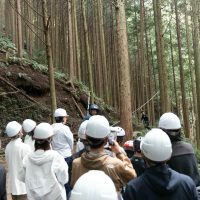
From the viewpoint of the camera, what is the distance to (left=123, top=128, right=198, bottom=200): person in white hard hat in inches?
109

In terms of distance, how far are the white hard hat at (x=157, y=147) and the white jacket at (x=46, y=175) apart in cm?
187

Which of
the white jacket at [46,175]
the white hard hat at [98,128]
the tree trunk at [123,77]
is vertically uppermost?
the tree trunk at [123,77]

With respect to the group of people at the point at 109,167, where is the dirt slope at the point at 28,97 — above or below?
above

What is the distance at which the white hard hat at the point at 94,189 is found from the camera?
1836 millimetres

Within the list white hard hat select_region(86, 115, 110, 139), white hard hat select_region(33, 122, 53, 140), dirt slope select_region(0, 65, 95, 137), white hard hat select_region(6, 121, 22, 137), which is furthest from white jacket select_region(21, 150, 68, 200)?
dirt slope select_region(0, 65, 95, 137)

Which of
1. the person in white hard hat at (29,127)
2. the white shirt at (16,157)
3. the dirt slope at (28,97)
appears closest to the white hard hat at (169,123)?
the white shirt at (16,157)

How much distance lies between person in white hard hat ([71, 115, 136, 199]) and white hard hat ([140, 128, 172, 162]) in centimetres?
55

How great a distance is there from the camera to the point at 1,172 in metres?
3.74

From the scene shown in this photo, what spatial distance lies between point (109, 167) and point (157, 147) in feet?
2.29

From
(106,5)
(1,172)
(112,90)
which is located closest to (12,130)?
(1,172)

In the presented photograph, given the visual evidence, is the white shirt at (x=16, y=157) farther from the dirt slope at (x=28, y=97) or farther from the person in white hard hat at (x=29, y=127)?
the dirt slope at (x=28, y=97)

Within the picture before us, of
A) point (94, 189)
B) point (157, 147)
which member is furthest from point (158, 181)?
point (94, 189)

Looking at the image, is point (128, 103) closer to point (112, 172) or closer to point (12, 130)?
point (12, 130)

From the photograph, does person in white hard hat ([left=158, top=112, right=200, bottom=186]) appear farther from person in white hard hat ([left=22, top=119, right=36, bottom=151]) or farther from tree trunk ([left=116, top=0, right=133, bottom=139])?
tree trunk ([left=116, top=0, right=133, bottom=139])
